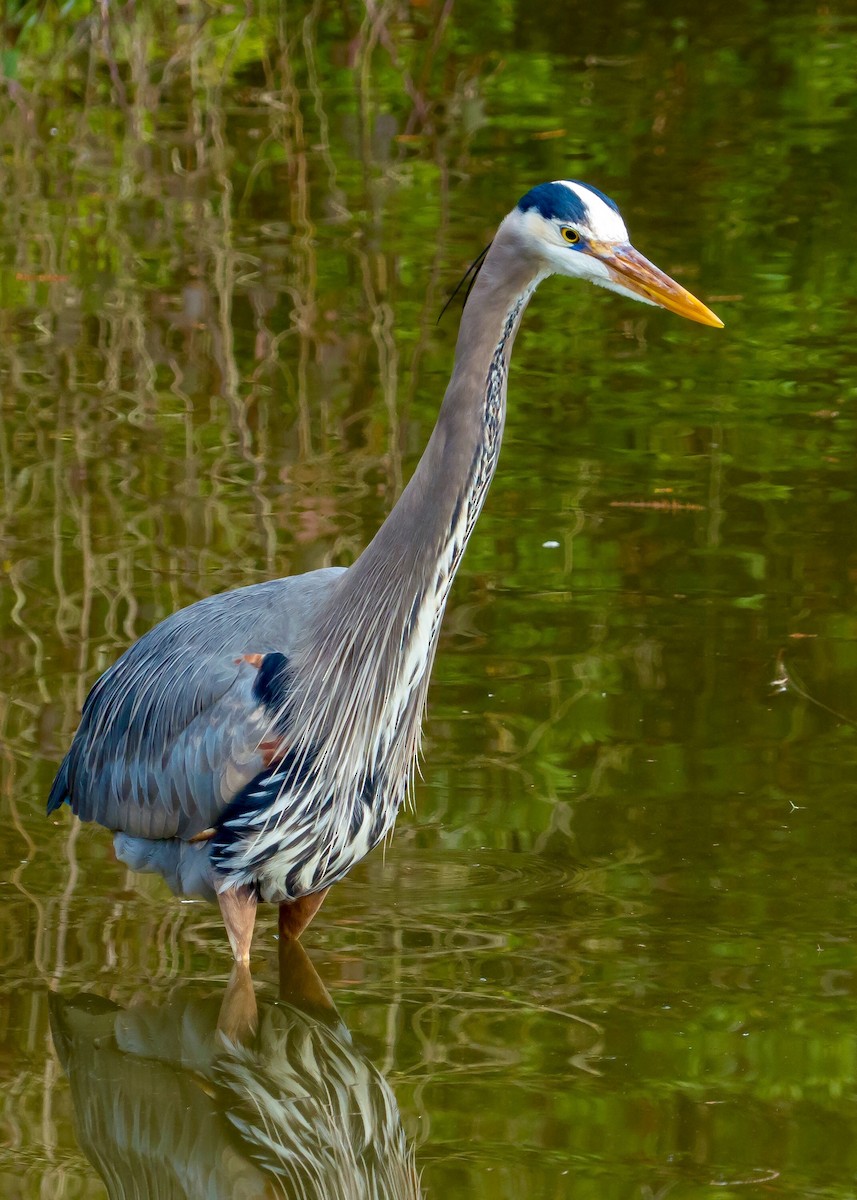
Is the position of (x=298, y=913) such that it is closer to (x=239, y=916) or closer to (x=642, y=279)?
(x=239, y=916)

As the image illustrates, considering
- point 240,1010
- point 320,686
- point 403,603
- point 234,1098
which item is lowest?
point 234,1098

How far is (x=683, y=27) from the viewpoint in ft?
50.7

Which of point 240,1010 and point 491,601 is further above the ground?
point 491,601

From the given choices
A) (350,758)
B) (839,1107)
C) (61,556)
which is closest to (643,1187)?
(839,1107)

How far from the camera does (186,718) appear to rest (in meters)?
4.76

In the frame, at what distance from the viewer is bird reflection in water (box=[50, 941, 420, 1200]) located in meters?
4.29

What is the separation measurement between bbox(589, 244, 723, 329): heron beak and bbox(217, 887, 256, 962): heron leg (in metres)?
1.70

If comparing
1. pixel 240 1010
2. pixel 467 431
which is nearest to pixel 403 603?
pixel 467 431

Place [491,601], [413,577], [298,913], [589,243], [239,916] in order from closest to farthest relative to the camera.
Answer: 1. [589,243]
2. [413,577]
3. [239,916]
4. [298,913]
5. [491,601]

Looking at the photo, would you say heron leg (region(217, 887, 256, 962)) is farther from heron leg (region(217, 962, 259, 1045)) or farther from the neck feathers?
the neck feathers

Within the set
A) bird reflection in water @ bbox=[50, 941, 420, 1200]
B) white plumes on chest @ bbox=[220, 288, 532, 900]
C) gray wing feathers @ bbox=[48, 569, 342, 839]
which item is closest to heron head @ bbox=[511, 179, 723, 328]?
white plumes on chest @ bbox=[220, 288, 532, 900]

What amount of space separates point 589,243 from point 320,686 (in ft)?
3.96

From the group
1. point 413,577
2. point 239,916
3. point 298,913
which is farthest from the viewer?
point 298,913

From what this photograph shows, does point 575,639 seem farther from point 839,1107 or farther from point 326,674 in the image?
point 839,1107
